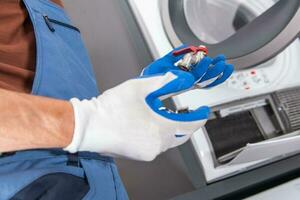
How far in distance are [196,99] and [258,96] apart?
0.27 m

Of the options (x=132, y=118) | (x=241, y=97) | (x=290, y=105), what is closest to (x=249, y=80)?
(x=241, y=97)

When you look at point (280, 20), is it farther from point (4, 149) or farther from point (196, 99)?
point (4, 149)

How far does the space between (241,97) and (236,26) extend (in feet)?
1.37

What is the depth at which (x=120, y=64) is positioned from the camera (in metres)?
1.56

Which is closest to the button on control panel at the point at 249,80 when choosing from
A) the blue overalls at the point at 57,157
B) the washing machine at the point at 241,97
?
the washing machine at the point at 241,97

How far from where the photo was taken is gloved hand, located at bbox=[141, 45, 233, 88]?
0.82m

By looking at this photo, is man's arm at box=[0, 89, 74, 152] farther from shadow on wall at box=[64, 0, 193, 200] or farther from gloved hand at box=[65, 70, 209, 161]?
shadow on wall at box=[64, 0, 193, 200]

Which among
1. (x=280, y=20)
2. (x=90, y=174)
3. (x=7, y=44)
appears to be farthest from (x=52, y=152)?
(x=280, y=20)

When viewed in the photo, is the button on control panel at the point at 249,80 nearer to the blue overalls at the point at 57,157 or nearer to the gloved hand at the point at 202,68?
the gloved hand at the point at 202,68

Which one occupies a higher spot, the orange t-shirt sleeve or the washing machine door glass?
the orange t-shirt sleeve

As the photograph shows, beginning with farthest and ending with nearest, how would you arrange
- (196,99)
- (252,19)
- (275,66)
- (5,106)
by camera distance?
(252,19)
(275,66)
(196,99)
(5,106)

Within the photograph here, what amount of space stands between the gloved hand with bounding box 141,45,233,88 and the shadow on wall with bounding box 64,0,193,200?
621 mm

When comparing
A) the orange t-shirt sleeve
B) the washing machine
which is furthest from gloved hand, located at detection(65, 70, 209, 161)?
the washing machine

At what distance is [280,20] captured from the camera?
1.32m
